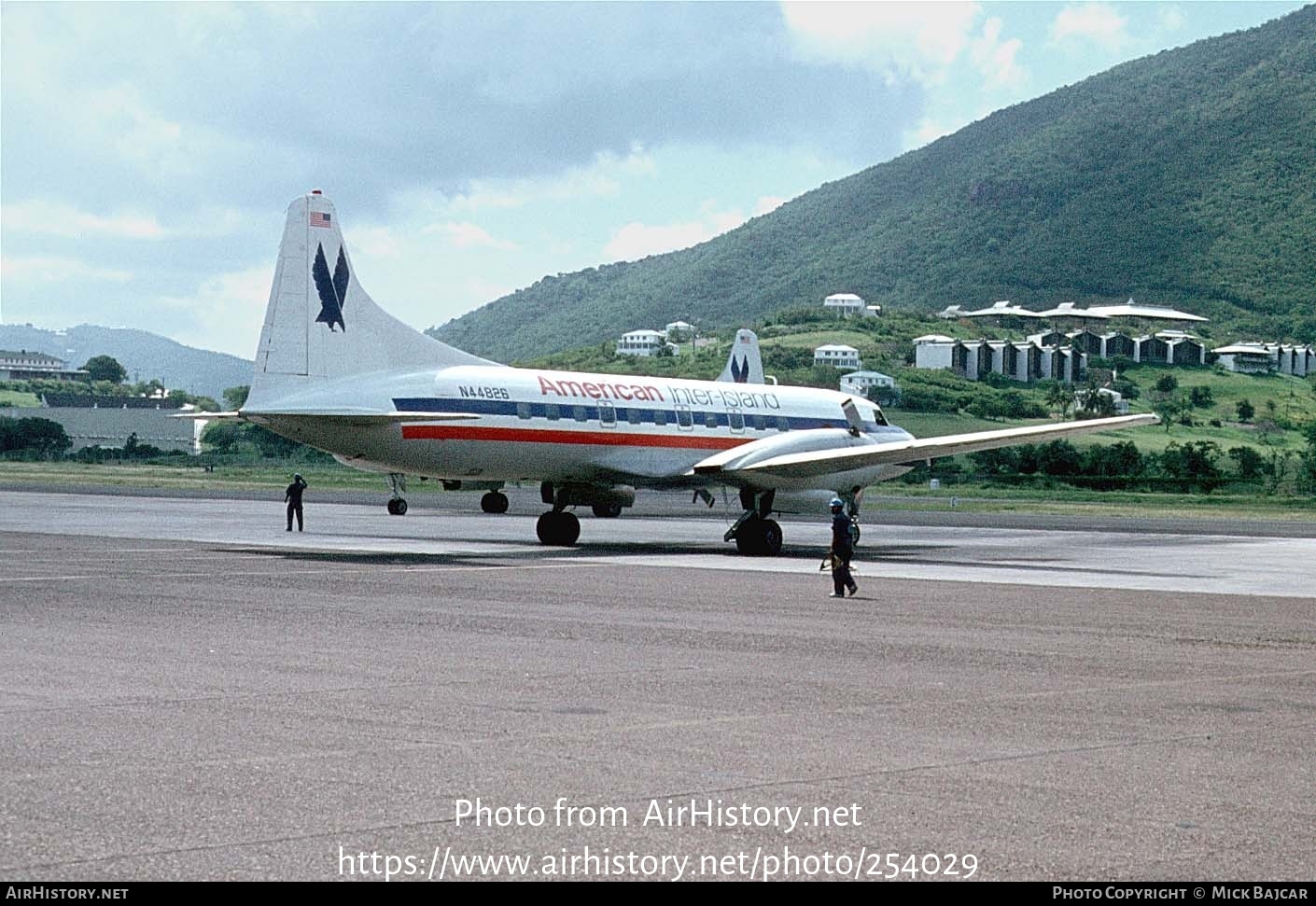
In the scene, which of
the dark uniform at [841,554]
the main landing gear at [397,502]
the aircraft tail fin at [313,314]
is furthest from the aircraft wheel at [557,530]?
the main landing gear at [397,502]

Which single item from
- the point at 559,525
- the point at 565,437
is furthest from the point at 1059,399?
the point at 565,437

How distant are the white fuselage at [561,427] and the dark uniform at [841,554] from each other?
39.6 feet

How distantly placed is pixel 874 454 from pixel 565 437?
7.24 metres

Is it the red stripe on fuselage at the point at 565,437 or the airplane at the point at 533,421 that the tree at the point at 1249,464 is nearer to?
the airplane at the point at 533,421

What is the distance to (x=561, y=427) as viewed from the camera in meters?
39.0

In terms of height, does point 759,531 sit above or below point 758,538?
above

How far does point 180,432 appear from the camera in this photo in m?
168

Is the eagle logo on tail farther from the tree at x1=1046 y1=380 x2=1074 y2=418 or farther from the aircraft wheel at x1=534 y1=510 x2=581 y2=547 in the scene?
the tree at x1=1046 y1=380 x2=1074 y2=418

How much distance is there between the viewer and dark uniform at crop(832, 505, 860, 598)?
27.0m

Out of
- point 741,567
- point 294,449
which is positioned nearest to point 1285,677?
point 741,567

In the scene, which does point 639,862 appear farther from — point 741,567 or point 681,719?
point 741,567

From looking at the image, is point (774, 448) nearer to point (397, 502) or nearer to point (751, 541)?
point (751, 541)

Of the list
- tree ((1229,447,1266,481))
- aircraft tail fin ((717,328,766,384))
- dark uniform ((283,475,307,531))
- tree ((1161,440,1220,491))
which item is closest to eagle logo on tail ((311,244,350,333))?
dark uniform ((283,475,307,531))

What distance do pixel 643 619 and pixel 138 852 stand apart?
1405 cm
